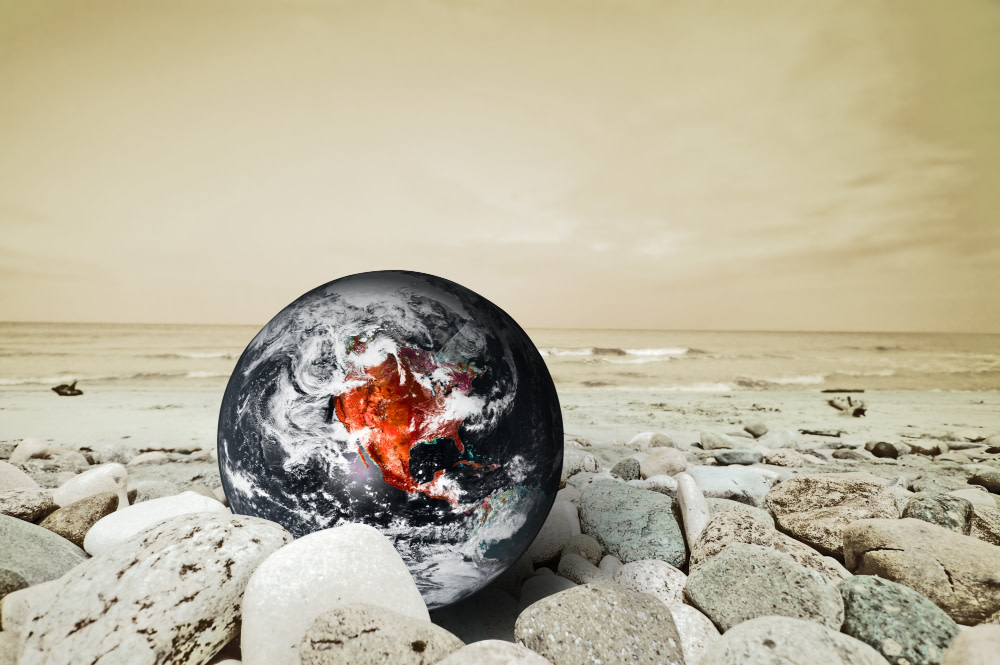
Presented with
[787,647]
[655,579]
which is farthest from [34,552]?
[787,647]

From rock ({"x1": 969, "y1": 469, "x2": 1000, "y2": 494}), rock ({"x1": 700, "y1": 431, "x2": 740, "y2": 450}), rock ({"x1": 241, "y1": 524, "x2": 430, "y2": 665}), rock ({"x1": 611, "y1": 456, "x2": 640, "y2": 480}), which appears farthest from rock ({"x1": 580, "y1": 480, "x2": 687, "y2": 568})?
rock ({"x1": 969, "y1": 469, "x2": 1000, "y2": 494})

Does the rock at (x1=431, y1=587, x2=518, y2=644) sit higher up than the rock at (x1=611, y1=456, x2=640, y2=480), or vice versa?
the rock at (x1=611, y1=456, x2=640, y2=480)

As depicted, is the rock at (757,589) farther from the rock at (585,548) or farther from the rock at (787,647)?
the rock at (585,548)

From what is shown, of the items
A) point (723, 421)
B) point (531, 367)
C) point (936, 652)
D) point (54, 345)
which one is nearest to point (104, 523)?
point (531, 367)

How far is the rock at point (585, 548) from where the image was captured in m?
3.78

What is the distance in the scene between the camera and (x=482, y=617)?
10.5 ft

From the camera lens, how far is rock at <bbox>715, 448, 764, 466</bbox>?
21.4 ft

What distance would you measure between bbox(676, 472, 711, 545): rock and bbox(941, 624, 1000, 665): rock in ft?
4.90

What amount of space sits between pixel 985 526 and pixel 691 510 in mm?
2152

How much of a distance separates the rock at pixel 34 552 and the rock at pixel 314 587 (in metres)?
1.86

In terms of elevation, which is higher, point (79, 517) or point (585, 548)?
point (79, 517)

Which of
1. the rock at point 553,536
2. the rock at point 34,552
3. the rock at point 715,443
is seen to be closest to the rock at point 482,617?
the rock at point 553,536

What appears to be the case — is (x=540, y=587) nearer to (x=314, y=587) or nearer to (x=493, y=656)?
(x=493, y=656)

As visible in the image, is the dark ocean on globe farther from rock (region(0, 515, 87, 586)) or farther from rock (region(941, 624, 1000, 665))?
rock (region(941, 624, 1000, 665))
